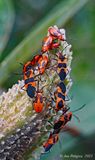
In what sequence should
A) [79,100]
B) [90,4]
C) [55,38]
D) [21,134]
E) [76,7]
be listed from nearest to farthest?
[21,134] → [55,38] → [76,7] → [79,100] → [90,4]

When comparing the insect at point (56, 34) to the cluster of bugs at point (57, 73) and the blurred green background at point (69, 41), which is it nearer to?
the cluster of bugs at point (57, 73)

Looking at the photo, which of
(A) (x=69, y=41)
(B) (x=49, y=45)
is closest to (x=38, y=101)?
(B) (x=49, y=45)

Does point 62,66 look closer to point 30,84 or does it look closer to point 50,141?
point 30,84

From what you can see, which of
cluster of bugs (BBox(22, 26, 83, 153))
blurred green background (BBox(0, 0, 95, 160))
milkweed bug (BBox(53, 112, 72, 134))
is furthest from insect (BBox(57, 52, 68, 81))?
blurred green background (BBox(0, 0, 95, 160))

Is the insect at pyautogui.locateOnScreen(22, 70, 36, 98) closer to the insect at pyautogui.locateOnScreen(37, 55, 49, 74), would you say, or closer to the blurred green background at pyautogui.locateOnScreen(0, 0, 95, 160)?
the insect at pyautogui.locateOnScreen(37, 55, 49, 74)

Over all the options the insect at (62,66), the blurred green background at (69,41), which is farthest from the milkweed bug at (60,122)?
the blurred green background at (69,41)

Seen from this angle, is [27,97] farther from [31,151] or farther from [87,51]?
[87,51]

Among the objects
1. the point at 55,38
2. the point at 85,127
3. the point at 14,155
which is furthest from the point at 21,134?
the point at 85,127
